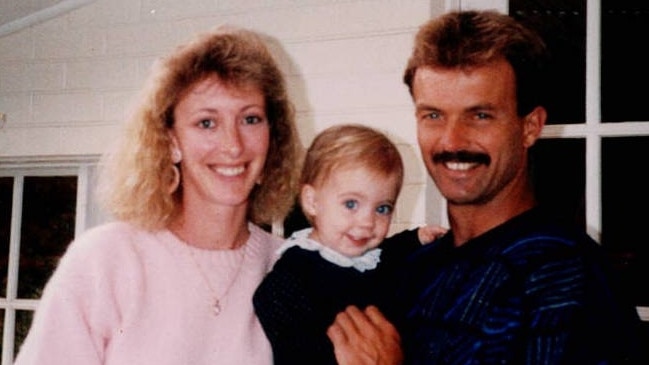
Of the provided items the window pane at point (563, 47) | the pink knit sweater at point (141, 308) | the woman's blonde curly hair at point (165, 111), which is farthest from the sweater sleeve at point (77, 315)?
the window pane at point (563, 47)

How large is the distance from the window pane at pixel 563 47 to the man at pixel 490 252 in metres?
1.05

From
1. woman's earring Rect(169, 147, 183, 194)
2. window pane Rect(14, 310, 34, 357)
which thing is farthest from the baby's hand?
window pane Rect(14, 310, 34, 357)

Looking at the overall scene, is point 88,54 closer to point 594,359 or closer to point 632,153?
point 632,153

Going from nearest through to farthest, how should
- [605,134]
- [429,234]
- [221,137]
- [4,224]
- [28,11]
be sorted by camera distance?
[221,137], [429,234], [605,134], [28,11], [4,224]

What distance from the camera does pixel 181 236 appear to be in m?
1.96

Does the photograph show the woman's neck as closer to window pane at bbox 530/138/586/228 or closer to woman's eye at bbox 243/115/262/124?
woman's eye at bbox 243/115/262/124

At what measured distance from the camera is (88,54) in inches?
138

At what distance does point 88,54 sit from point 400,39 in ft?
4.92

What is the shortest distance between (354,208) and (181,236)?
467 mm

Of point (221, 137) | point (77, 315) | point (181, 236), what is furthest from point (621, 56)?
point (77, 315)

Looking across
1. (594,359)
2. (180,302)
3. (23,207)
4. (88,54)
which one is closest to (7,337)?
(23,207)

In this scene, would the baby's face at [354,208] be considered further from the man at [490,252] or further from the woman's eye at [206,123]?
the woman's eye at [206,123]

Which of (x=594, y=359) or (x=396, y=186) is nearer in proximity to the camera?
(x=594, y=359)

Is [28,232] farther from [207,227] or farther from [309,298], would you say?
[309,298]
